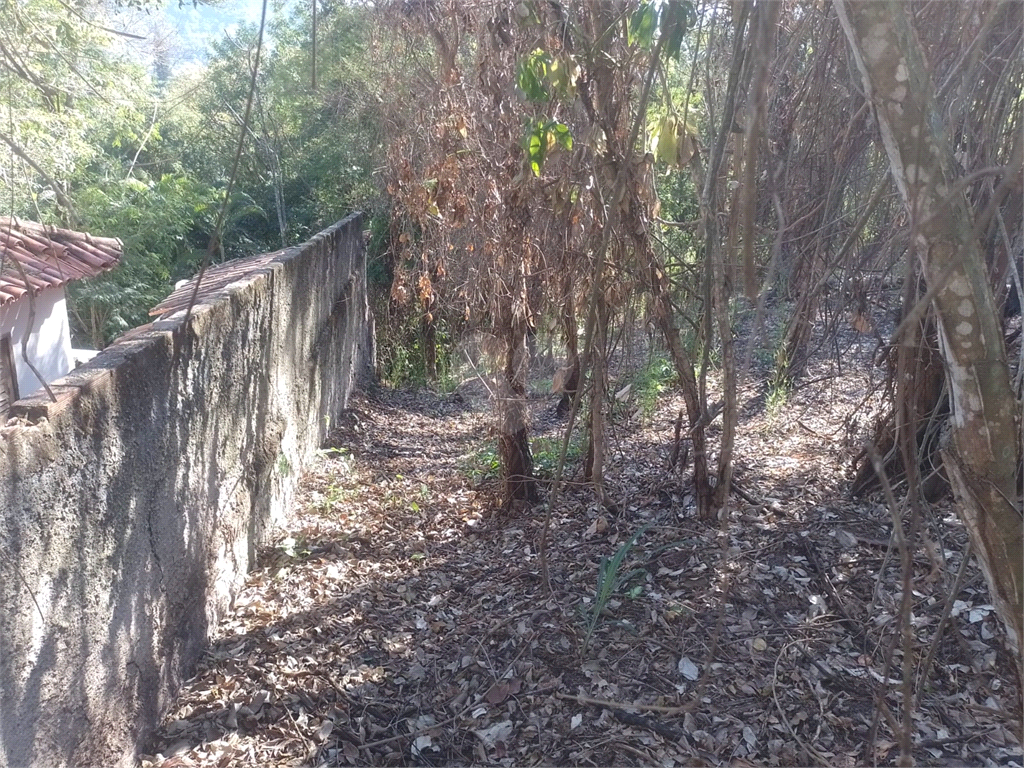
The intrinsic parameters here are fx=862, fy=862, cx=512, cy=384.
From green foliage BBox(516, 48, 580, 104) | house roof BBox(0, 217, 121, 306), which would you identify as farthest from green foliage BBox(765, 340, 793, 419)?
house roof BBox(0, 217, 121, 306)

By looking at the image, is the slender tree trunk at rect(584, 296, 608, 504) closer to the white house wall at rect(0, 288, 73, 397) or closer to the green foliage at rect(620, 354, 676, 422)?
the green foliage at rect(620, 354, 676, 422)

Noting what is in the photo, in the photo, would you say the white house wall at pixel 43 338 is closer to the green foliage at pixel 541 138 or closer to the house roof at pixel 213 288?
the house roof at pixel 213 288

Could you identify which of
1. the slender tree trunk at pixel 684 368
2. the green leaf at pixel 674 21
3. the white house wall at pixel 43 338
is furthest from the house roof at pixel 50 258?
the green leaf at pixel 674 21

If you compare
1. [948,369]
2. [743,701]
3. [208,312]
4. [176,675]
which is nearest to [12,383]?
[208,312]

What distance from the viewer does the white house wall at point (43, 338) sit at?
7620 mm

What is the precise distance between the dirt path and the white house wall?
391 centimetres

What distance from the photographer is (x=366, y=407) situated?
9.76 metres

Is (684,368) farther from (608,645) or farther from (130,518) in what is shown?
(130,518)

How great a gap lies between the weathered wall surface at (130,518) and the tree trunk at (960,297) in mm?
2481

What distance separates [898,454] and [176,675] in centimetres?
372

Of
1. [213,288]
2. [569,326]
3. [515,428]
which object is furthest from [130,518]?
[569,326]

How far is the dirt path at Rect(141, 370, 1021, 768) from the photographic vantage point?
320cm

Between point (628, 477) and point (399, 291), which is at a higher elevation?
point (399, 291)

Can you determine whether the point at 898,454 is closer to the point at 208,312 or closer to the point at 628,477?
the point at 628,477
